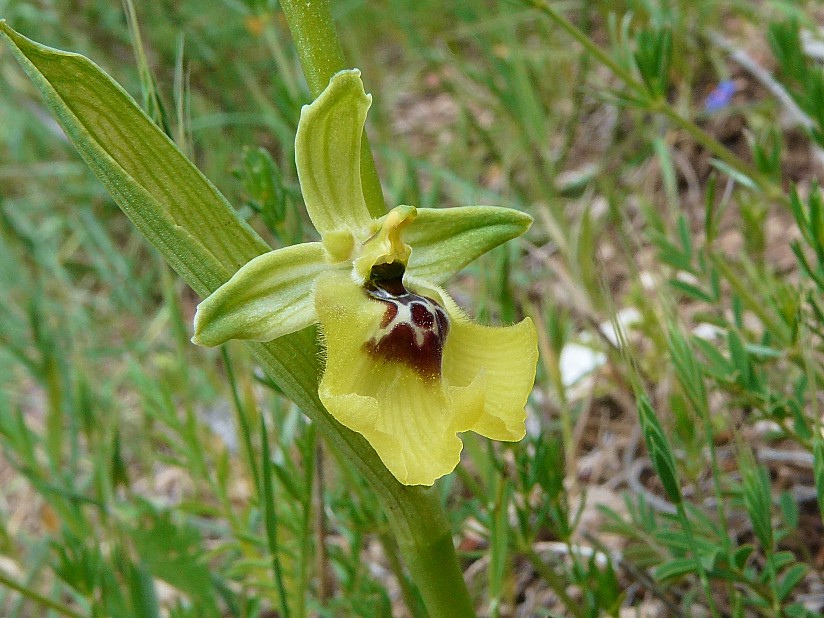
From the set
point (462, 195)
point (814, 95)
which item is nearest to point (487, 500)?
point (814, 95)

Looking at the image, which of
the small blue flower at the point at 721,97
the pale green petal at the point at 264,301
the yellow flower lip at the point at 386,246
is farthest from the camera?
the small blue flower at the point at 721,97

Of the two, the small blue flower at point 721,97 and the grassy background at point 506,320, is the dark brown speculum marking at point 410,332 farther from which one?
the small blue flower at point 721,97

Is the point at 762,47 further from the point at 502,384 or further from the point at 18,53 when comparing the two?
the point at 18,53

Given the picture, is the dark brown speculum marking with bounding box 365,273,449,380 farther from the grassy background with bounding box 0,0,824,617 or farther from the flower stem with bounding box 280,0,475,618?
the grassy background with bounding box 0,0,824,617

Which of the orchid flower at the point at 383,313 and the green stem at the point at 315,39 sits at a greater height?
the green stem at the point at 315,39

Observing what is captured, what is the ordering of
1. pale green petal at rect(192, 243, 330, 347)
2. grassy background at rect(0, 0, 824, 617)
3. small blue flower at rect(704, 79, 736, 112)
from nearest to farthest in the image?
pale green petal at rect(192, 243, 330, 347)
grassy background at rect(0, 0, 824, 617)
small blue flower at rect(704, 79, 736, 112)

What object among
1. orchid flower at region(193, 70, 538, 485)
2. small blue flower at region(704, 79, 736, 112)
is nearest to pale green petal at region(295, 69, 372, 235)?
orchid flower at region(193, 70, 538, 485)

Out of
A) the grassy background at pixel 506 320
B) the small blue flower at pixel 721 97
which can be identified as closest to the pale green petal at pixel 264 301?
the grassy background at pixel 506 320
